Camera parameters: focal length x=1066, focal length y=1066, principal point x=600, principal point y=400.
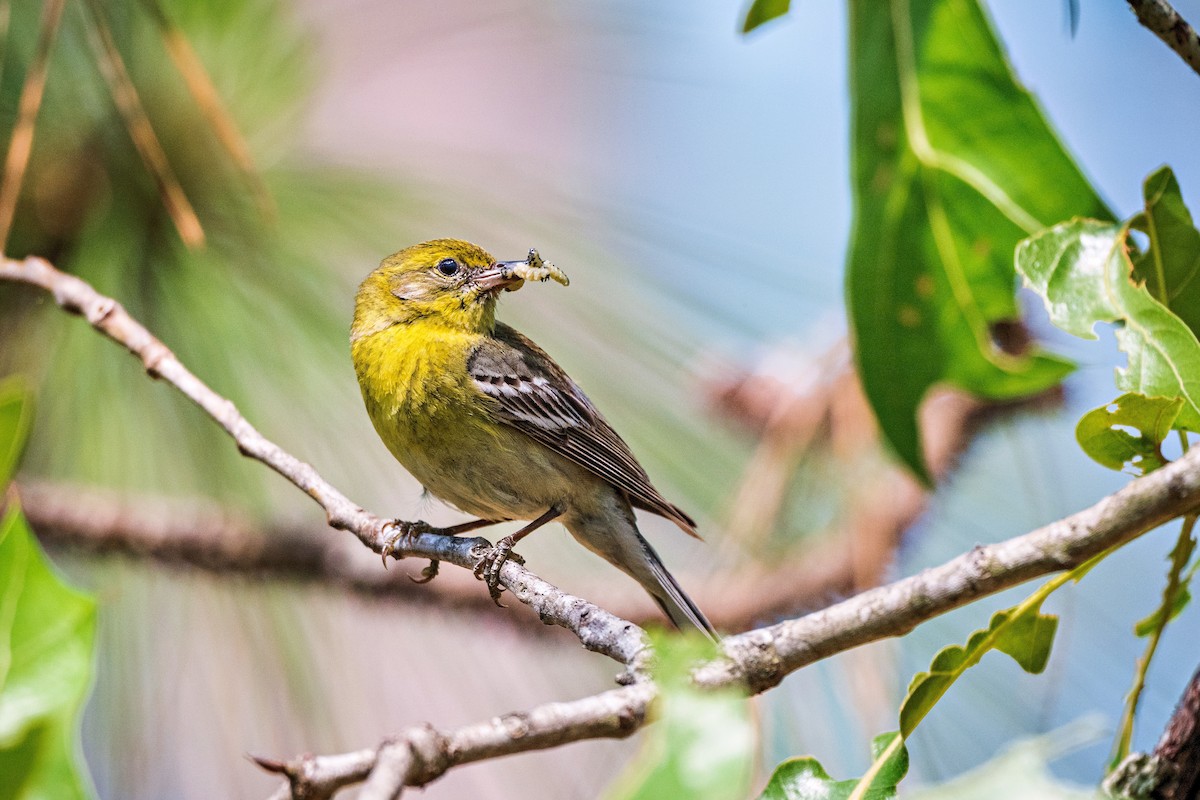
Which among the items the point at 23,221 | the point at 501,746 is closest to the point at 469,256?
the point at 23,221

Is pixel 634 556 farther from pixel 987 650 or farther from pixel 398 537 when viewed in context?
pixel 987 650

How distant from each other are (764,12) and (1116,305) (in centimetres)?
101

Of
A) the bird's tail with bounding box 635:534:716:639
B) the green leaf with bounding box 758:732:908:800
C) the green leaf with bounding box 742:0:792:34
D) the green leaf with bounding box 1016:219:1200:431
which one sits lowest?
the bird's tail with bounding box 635:534:716:639

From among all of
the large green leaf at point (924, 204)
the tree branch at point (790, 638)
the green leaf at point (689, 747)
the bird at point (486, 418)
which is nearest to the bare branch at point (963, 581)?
the tree branch at point (790, 638)

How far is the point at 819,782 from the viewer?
1286 mm

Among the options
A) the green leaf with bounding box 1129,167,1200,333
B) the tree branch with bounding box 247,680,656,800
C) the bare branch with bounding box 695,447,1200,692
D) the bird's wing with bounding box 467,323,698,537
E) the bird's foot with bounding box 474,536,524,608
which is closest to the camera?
the tree branch with bounding box 247,680,656,800

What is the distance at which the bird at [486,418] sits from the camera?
2.67m

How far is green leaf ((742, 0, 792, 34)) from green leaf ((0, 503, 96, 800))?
172cm

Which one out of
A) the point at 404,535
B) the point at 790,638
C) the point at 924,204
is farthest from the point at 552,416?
the point at 790,638

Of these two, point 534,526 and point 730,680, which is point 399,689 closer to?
point 534,526

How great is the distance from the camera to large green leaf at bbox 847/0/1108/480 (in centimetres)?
230

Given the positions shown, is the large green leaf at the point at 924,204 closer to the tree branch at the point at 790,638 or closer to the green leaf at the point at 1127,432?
the green leaf at the point at 1127,432

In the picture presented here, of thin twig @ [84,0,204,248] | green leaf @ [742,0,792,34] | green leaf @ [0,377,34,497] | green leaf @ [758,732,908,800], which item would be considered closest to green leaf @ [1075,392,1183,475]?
green leaf @ [758,732,908,800]

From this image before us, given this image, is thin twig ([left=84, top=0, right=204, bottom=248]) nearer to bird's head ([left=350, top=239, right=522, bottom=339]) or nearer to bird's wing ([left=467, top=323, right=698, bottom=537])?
bird's head ([left=350, top=239, right=522, bottom=339])
